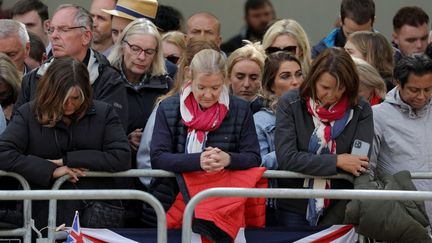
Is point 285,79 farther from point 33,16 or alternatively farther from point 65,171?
point 33,16

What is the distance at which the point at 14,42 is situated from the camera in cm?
943

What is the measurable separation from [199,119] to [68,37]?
1349 mm

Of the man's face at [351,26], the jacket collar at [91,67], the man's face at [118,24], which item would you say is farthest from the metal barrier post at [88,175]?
the man's face at [351,26]

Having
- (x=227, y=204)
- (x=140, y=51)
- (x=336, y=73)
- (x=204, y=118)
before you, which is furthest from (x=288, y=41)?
(x=227, y=204)

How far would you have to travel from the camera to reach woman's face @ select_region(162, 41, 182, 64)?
10.4 metres

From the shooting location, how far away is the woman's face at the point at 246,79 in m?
9.13

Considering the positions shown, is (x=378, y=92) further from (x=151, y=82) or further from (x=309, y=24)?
(x=309, y=24)

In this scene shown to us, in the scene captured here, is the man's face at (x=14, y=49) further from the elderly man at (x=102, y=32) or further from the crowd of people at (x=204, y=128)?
the elderly man at (x=102, y=32)

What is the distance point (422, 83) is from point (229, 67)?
4.73ft

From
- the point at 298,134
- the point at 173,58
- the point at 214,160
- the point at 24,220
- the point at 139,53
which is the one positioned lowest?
the point at 24,220

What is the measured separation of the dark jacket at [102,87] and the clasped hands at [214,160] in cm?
84

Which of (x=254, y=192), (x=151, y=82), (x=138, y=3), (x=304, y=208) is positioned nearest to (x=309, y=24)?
(x=138, y=3)

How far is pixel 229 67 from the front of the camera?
9.20m

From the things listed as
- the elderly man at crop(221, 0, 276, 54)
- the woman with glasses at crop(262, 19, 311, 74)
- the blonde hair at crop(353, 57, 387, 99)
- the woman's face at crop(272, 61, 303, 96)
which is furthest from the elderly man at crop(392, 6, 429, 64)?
the woman's face at crop(272, 61, 303, 96)
